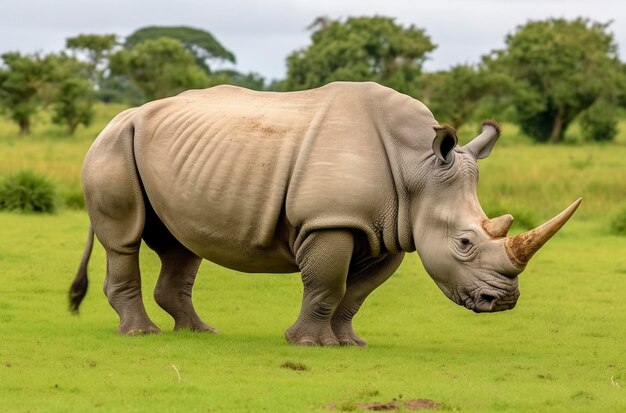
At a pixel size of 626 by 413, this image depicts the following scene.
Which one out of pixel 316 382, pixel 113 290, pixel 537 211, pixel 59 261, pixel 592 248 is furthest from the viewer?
pixel 537 211

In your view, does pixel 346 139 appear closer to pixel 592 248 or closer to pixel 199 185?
pixel 199 185

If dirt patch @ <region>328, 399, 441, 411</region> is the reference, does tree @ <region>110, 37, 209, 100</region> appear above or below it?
below

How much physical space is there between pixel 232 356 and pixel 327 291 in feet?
2.95

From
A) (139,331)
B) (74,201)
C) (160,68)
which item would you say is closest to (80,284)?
(139,331)

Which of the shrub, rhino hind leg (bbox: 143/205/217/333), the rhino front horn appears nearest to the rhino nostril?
the rhino front horn

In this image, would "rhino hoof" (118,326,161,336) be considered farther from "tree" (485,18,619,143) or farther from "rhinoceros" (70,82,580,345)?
"tree" (485,18,619,143)

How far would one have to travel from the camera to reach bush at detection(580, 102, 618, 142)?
160ft

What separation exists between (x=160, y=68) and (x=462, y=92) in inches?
429

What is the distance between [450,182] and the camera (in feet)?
32.0

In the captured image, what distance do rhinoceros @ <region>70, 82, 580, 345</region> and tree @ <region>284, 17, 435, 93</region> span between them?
38.7 m

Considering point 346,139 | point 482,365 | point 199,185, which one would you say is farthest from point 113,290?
point 482,365

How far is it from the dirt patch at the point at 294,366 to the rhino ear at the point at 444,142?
1.80m

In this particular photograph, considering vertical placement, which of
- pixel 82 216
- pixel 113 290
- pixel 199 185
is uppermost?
pixel 199 185

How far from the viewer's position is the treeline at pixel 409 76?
4650 centimetres
